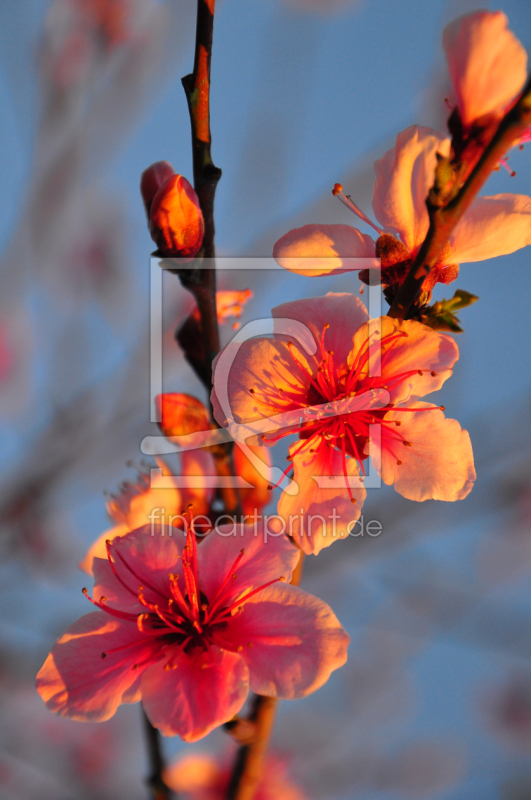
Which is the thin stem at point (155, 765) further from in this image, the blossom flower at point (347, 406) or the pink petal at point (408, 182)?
the pink petal at point (408, 182)

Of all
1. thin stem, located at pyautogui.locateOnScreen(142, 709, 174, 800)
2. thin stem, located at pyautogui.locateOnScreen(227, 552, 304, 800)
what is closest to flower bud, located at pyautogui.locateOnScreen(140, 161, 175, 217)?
thin stem, located at pyautogui.locateOnScreen(227, 552, 304, 800)

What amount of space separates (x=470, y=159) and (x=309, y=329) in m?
0.34

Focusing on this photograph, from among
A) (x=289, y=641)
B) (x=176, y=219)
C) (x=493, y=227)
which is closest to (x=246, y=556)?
(x=289, y=641)

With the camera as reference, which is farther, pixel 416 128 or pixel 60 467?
pixel 60 467

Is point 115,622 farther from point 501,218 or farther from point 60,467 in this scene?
point 60,467

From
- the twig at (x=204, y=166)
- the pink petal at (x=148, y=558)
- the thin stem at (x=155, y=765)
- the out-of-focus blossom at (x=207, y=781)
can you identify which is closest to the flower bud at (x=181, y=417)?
the twig at (x=204, y=166)

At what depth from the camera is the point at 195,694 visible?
77 cm

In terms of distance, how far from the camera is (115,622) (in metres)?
0.84

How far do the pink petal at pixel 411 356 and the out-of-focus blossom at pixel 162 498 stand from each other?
0.41m

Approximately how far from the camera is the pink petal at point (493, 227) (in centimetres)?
86

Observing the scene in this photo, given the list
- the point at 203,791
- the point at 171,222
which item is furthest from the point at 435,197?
the point at 203,791

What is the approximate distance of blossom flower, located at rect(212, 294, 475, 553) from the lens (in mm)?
854

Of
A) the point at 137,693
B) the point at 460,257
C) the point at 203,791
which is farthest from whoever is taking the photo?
the point at 203,791

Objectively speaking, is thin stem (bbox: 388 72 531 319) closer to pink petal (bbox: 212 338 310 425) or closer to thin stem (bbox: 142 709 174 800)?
pink petal (bbox: 212 338 310 425)
